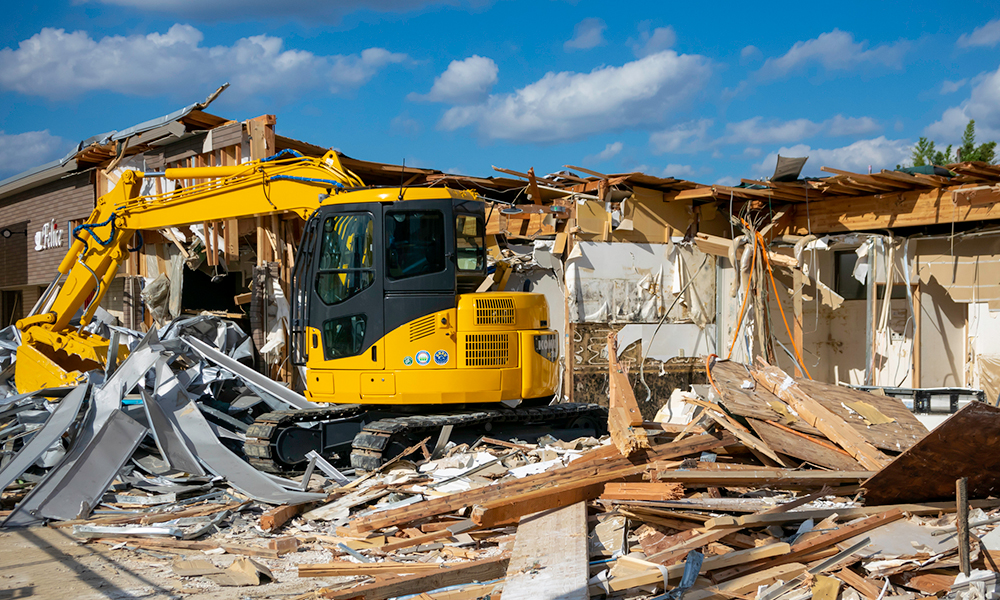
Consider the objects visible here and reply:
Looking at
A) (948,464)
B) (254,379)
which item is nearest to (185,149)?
(254,379)

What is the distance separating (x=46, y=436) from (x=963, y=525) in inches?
303

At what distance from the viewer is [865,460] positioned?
6.12 meters

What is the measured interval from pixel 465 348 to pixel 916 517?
431 cm

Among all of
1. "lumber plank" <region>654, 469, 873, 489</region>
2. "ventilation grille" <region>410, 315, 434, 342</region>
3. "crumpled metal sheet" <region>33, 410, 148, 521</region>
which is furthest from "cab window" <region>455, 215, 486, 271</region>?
"crumpled metal sheet" <region>33, 410, 148, 521</region>

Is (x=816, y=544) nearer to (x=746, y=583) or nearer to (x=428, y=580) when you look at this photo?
(x=746, y=583)

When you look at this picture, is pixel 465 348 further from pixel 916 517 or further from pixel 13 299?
Result: pixel 13 299

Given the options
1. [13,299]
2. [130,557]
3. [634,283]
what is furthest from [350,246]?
[13,299]

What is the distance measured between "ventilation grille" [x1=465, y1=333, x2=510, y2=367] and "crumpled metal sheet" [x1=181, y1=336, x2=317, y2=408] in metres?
2.46

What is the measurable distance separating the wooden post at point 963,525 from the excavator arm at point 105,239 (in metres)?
7.53

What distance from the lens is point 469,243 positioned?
8.34m

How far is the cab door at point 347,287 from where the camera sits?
26.1ft

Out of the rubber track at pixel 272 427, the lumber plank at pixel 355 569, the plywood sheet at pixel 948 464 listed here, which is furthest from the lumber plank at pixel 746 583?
the rubber track at pixel 272 427

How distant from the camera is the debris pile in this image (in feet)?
14.9

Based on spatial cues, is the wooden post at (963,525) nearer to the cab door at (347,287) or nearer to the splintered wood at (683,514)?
the splintered wood at (683,514)
